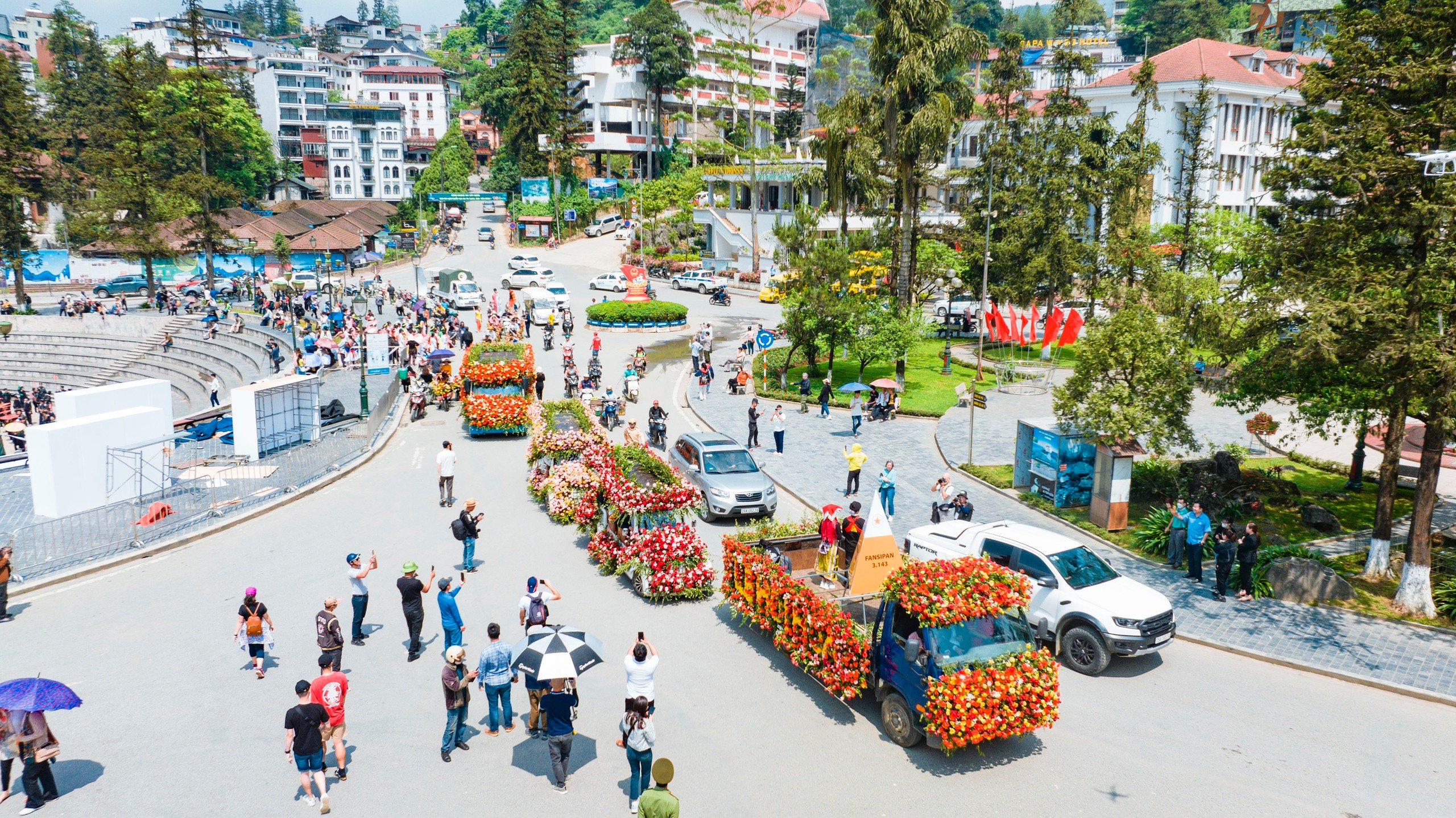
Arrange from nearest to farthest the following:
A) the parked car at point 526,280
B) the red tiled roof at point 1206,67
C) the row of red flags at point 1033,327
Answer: the row of red flags at point 1033,327
the red tiled roof at point 1206,67
the parked car at point 526,280

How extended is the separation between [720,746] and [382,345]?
1142 inches

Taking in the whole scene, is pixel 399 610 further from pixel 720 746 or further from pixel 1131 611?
pixel 1131 611

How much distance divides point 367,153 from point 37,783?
114 metres

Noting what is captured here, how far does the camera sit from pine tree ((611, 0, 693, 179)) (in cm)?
8400

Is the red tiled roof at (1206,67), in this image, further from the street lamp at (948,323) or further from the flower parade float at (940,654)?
the flower parade float at (940,654)

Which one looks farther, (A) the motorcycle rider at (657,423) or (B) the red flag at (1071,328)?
(B) the red flag at (1071,328)

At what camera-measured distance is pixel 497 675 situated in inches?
410

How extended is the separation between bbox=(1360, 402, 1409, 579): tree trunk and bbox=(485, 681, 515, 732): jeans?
1454cm

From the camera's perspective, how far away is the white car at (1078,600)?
494 inches

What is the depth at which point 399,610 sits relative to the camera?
47.9 feet

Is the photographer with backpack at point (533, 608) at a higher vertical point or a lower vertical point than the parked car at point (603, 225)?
lower

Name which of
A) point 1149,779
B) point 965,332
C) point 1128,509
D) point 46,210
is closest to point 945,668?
point 1149,779

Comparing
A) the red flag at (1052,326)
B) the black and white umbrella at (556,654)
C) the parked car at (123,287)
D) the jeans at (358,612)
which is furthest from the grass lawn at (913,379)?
the parked car at (123,287)

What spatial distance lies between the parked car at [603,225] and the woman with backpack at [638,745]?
7713 centimetres
